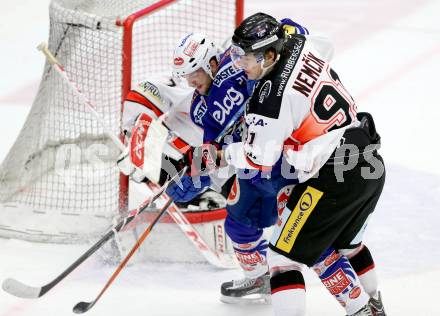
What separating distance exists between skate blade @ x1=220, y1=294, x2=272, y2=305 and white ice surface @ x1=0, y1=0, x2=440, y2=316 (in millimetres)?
28

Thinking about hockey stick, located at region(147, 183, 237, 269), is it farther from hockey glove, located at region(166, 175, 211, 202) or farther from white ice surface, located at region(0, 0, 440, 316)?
hockey glove, located at region(166, 175, 211, 202)

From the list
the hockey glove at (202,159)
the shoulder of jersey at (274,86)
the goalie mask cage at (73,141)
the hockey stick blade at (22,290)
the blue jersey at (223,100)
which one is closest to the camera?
the shoulder of jersey at (274,86)

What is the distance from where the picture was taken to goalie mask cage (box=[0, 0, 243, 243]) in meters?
4.11

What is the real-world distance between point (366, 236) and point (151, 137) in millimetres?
1339

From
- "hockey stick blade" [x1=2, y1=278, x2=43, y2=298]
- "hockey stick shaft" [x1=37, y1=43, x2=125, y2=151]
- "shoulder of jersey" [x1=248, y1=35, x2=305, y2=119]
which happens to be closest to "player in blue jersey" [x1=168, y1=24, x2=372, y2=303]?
"shoulder of jersey" [x1=248, y1=35, x2=305, y2=119]

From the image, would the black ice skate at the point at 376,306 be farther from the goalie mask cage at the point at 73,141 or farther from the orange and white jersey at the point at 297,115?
the goalie mask cage at the point at 73,141

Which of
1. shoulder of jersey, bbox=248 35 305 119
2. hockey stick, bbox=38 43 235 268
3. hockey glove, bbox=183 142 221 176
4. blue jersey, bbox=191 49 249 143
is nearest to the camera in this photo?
shoulder of jersey, bbox=248 35 305 119

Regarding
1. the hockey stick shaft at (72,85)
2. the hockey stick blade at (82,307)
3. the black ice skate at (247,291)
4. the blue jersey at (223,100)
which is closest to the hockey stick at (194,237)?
the black ice skate at (247,291)

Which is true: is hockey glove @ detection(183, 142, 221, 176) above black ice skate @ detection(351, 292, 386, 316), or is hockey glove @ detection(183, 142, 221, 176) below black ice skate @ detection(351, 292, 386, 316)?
above

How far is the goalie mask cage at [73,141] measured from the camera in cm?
411

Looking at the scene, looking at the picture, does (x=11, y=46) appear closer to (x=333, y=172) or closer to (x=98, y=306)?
(x=98, y=306)

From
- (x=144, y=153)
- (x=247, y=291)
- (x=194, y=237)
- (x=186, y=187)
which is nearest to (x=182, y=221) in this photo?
(x=194, y=237)

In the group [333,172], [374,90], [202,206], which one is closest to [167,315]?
[202,206]

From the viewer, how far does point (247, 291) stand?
381cm
